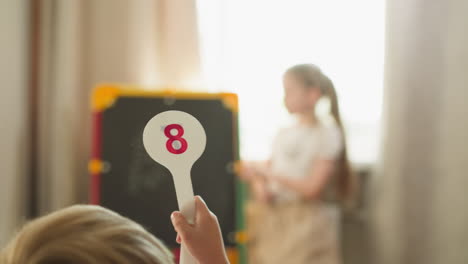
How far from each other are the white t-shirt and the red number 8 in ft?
3.18

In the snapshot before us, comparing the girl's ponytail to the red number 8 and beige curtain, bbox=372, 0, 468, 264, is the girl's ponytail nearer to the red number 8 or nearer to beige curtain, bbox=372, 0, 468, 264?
beige curtain, bbox=372, 0, 468, 264

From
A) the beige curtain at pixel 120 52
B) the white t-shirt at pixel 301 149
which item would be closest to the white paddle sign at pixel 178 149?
the white t-shirt at pixel 301 149

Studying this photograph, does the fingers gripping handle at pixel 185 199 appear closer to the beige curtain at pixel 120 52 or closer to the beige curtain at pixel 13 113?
the beige curtain at pixel 13 113

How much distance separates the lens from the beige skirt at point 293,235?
125 centimetres

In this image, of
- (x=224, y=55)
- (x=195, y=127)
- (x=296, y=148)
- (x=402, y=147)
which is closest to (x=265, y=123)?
(x=296, y=148)

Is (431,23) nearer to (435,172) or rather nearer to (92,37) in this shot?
(435,172)

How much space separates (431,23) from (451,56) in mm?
117

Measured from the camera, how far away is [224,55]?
1.42 m

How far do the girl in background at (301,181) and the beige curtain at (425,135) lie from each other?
0.55 ft

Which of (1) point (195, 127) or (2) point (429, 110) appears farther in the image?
(2) point (429, 110)

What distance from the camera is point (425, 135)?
132 cm

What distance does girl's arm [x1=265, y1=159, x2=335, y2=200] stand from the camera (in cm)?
130

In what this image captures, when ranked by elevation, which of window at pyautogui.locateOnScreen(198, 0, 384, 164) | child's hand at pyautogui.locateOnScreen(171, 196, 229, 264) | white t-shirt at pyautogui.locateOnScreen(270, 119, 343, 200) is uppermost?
window at pyautogui.locateOnScreen(198, 0, 384, 164)

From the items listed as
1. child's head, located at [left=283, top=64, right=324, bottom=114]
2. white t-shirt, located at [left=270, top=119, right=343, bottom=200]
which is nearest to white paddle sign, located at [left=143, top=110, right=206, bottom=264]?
child's head, located at [left=283, top=64, right=324, bottom=114]
